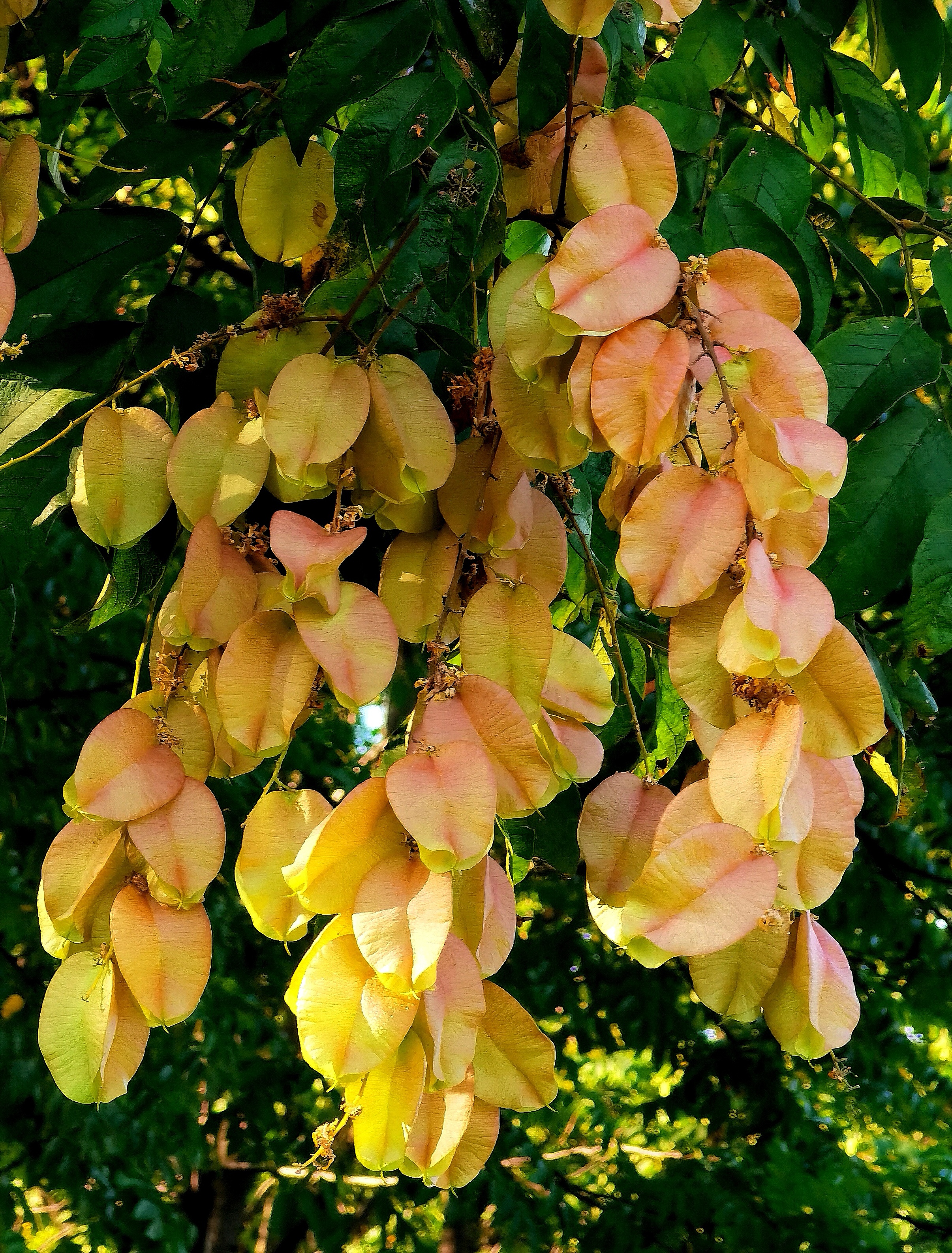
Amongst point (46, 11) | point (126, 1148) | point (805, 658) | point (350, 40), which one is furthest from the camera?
point (126, 1148)

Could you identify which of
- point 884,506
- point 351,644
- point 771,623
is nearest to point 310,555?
point 351,644

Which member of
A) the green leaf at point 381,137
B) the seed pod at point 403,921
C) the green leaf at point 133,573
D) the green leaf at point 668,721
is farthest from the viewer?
the green leaf at point 668,721

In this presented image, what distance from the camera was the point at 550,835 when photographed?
1.58ft

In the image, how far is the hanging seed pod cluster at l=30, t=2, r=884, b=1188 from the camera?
28cm

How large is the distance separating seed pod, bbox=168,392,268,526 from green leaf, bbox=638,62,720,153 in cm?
26

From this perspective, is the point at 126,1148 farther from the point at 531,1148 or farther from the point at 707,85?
the point at 707,85

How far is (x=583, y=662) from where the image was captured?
395 mm

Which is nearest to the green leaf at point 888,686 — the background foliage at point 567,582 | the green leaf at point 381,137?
the background foliage at point 567,582

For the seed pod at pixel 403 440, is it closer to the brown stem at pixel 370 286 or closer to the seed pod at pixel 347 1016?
the brown stem at pixel 370 286

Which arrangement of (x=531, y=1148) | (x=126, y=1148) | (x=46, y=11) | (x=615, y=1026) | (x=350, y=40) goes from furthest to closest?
(x=615, y=1026), (x=531, y=1148), (x=126, y=1148), (x=46, y=11), (x=350, y=40)

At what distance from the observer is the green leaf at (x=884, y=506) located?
43cm

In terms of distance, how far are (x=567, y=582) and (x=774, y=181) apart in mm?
228

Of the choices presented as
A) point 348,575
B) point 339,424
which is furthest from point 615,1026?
point 339,424

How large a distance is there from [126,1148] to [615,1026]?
79 cm
